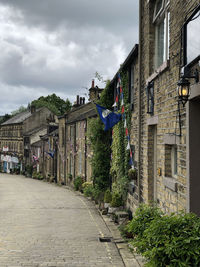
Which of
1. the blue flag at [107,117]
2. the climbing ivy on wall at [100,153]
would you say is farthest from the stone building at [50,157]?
the blue flag at [107,117]

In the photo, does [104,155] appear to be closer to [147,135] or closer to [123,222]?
[123,222]

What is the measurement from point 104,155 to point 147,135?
8.33 meters

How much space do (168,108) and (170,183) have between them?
157 cm

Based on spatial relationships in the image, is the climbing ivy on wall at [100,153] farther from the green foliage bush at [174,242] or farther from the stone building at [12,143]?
the stone building at [12,143]

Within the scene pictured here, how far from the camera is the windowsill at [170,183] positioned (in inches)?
259

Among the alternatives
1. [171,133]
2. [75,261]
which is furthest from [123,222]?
[171,133]

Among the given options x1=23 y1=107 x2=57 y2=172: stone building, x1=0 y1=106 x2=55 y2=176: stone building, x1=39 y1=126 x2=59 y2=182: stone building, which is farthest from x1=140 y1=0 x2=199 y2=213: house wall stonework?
x1=23 y1=107 x2=57 y2=172: stone building

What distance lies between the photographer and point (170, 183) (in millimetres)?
6859

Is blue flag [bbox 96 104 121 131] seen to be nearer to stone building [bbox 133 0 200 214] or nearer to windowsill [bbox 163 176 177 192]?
stone building [bbox 133 0 200 214]

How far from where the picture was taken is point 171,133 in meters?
6.87

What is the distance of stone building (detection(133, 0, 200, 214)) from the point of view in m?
5.65

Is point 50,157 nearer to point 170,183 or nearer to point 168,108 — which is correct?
point 168,108

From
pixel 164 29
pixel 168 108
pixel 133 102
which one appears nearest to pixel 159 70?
pixel 168 108

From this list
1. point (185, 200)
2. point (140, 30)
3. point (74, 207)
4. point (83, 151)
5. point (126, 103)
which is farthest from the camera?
point (83, 151)
